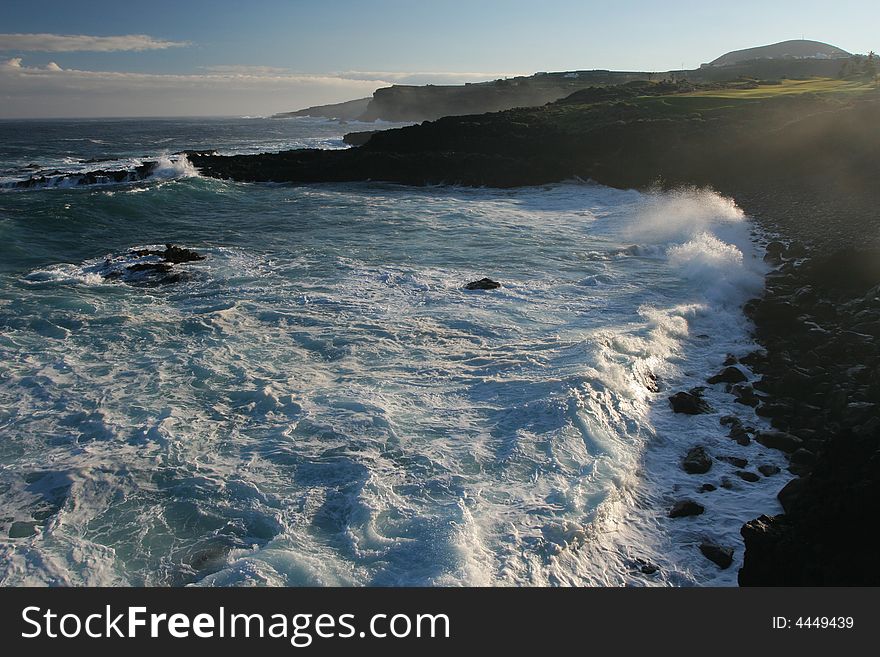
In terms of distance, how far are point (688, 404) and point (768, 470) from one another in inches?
71.5

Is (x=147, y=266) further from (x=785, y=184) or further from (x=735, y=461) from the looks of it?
(x=785, y=184)

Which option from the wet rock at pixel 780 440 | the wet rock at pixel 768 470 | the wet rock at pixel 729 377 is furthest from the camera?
the wet rock at pixel 729 377

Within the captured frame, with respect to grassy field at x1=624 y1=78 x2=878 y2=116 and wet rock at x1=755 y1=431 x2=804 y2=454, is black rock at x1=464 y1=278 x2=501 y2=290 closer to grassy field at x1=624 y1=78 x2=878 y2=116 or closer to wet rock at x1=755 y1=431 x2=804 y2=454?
wet rock at x1=755 y1=431 x2=804 y2=454

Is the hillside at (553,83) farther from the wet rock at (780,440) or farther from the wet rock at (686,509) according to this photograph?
the wet rock at (686,509)

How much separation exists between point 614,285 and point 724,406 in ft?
22.3

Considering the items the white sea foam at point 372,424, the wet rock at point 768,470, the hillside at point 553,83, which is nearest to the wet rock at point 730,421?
the white sea foam at point 372,424

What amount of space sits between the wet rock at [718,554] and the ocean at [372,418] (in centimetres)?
10

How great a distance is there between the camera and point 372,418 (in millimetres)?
9164

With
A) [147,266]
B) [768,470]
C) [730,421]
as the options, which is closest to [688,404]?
[730,421]

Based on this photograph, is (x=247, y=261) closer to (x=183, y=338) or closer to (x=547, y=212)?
(x=183, y=338)

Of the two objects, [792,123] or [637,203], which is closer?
[637,203]

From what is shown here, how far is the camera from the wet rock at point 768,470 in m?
8.05
